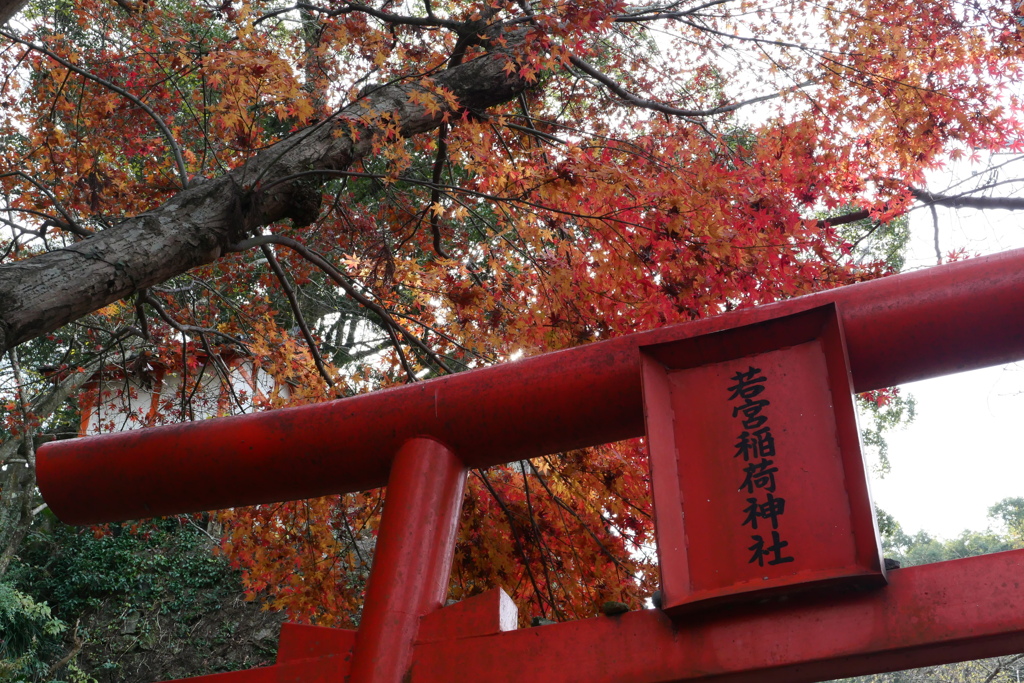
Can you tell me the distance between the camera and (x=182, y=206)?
397 centimetres

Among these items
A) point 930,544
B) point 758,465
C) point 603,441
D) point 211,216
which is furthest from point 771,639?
point 930,544

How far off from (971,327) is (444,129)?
12.4ft

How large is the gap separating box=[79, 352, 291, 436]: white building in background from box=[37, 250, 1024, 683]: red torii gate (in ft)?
9.13

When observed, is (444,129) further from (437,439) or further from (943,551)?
(943,551)

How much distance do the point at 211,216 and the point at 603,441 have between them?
8.12 feet

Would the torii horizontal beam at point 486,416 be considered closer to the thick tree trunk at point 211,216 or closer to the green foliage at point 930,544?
the thick tree trunk at point 211,216

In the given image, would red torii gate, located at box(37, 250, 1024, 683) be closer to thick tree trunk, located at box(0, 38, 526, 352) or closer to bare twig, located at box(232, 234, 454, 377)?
thick tree trunk, located at box(0, 38, 526, 352)

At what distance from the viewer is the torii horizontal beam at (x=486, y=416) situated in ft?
8.04

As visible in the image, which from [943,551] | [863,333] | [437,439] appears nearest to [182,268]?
[437,439]

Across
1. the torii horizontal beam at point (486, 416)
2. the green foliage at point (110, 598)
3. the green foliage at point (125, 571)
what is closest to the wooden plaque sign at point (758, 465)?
the torii horizontal beam at point (486, 416)

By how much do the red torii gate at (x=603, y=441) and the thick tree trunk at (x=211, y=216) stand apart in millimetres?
633

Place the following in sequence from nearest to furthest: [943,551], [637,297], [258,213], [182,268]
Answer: [182,268]
[258,213]
[637,297]
[943,551]

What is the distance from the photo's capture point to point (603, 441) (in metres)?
2.92

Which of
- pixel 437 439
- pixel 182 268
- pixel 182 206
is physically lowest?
pixel 437 439
